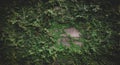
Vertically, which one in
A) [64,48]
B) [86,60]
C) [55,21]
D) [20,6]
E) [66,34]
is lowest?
[86,60]

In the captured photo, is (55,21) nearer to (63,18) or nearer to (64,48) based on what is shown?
(63,18)

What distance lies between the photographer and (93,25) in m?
1.94

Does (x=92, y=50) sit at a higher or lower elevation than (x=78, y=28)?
lower

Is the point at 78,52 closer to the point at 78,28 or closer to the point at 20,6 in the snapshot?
the point at 78,28

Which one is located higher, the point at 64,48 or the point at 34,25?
the point at 34,25

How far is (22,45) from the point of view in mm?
1977

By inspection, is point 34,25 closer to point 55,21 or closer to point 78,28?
point 55,21

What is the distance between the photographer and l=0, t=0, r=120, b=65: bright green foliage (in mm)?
1920

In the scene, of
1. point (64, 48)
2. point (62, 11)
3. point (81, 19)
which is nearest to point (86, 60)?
point (64, 48)

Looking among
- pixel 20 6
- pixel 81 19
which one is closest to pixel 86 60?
pixel 81 19

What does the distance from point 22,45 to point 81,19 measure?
0.66 metres

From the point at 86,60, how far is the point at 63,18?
19.2 inches

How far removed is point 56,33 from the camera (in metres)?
1.98

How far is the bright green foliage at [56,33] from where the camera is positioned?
1920 mm
